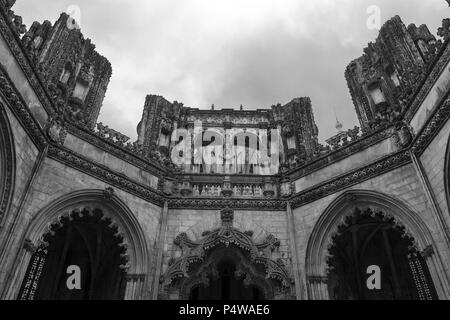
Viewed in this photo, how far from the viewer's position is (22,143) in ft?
35.2

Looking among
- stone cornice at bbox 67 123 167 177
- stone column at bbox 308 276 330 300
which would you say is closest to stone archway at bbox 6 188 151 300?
stone cornice at bbox 67 123 167 177

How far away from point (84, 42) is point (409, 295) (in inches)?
796

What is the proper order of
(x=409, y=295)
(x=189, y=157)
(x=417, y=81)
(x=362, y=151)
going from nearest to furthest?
(x=417, y=81) → (x=362, y=151) → (x=409, y=295) → (x=189, y=157)

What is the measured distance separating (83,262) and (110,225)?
4.59 meters

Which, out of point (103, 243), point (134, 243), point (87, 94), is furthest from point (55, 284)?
point (87, 94)

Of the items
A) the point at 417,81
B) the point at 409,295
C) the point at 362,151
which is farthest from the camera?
the point at 409,295

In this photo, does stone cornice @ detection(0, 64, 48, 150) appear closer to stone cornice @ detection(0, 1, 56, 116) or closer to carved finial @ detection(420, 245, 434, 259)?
stone cornice @ detection(0, 1, 56, 116)

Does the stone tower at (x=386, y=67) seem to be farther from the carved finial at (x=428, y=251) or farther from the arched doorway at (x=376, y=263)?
the carved finial at (x=428, y=251)

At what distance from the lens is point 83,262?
1577cm

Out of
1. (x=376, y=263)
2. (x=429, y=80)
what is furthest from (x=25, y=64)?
(x=376, y=263)

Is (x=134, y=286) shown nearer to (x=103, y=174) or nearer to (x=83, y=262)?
(x=103, y=174)

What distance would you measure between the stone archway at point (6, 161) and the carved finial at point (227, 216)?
22.9ft

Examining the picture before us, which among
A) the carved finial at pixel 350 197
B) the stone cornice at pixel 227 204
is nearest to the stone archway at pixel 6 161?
the stone cornice at pixel 227 204
